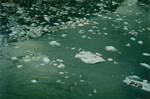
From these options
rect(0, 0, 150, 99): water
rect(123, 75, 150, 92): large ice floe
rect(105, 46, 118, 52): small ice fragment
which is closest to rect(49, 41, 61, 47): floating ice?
rect(0, 0, 150, 99): water

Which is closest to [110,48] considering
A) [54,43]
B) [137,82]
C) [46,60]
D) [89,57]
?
[89,57]

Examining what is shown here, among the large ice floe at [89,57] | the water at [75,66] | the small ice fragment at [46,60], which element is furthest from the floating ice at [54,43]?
the small ice fragment at [46,60]

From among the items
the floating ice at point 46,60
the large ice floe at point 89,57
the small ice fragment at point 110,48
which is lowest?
the small ice fragment at point 110,48

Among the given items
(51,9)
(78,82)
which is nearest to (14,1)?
(51,9)

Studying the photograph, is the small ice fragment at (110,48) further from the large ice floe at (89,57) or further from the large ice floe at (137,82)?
the large ice floe at (137,82)

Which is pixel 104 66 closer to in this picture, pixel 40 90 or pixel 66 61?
pixel 66 61

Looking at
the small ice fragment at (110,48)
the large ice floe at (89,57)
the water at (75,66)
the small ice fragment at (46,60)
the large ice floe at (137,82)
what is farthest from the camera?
the small ice fragment at (110,48)

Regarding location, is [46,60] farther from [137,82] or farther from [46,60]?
[137,82]
